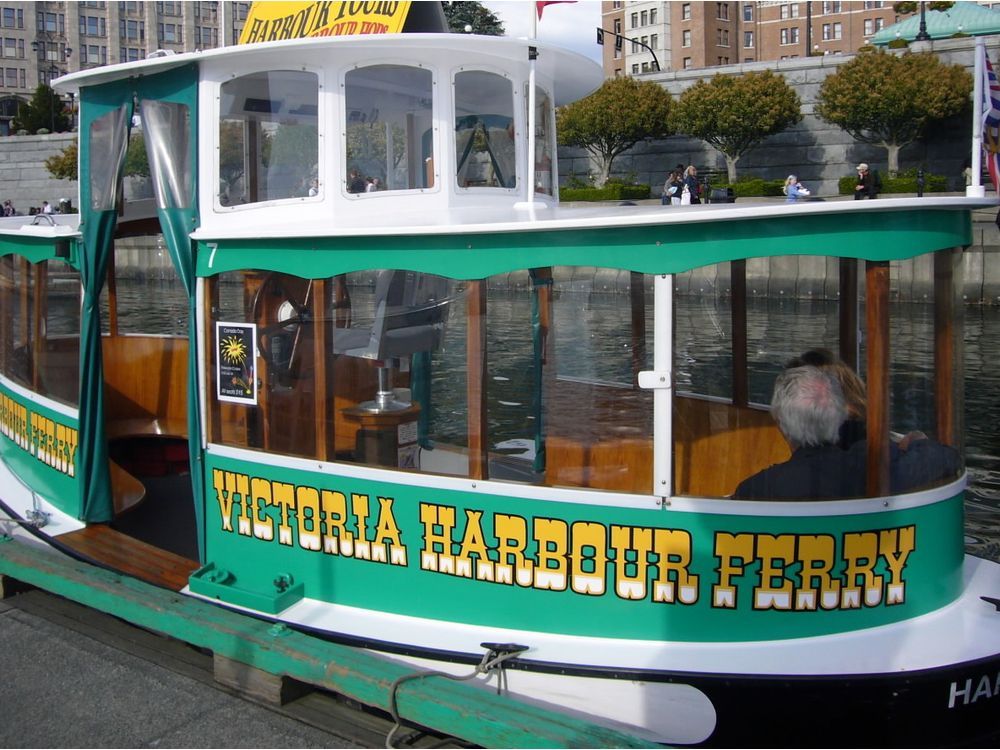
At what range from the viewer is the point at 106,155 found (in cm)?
604

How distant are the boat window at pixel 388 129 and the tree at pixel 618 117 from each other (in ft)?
119

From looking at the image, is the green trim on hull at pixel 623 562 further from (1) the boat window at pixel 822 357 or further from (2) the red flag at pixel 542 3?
(2) the red flag at pixel 542 3

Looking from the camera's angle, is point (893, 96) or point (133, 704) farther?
point (893, 96)

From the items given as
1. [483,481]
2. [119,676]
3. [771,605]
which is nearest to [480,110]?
[483,481]

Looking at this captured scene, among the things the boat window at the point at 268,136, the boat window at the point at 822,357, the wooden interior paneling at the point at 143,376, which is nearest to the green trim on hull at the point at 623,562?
the boat window at the point at 822,357

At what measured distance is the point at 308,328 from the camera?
207 inches

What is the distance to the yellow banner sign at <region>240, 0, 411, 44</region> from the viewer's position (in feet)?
18.8

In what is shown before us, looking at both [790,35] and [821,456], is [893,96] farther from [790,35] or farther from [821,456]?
[790,35]

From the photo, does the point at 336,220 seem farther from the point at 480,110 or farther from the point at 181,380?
the point at 181,380

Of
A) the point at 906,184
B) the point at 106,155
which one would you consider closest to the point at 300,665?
the point at 106,155

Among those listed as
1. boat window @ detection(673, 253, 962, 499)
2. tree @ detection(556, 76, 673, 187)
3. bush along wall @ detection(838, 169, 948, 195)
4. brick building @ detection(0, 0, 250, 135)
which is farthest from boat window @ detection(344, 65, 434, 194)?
brick building @ detection(0, 0, 250, 135)

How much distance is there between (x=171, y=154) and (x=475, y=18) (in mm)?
36894

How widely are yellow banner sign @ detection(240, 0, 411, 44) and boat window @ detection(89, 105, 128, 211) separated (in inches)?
34.9

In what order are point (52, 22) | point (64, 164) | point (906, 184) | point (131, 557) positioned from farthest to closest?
point (52, 22)
point (64, 164)
point (906, 184)
point (131, 557)
